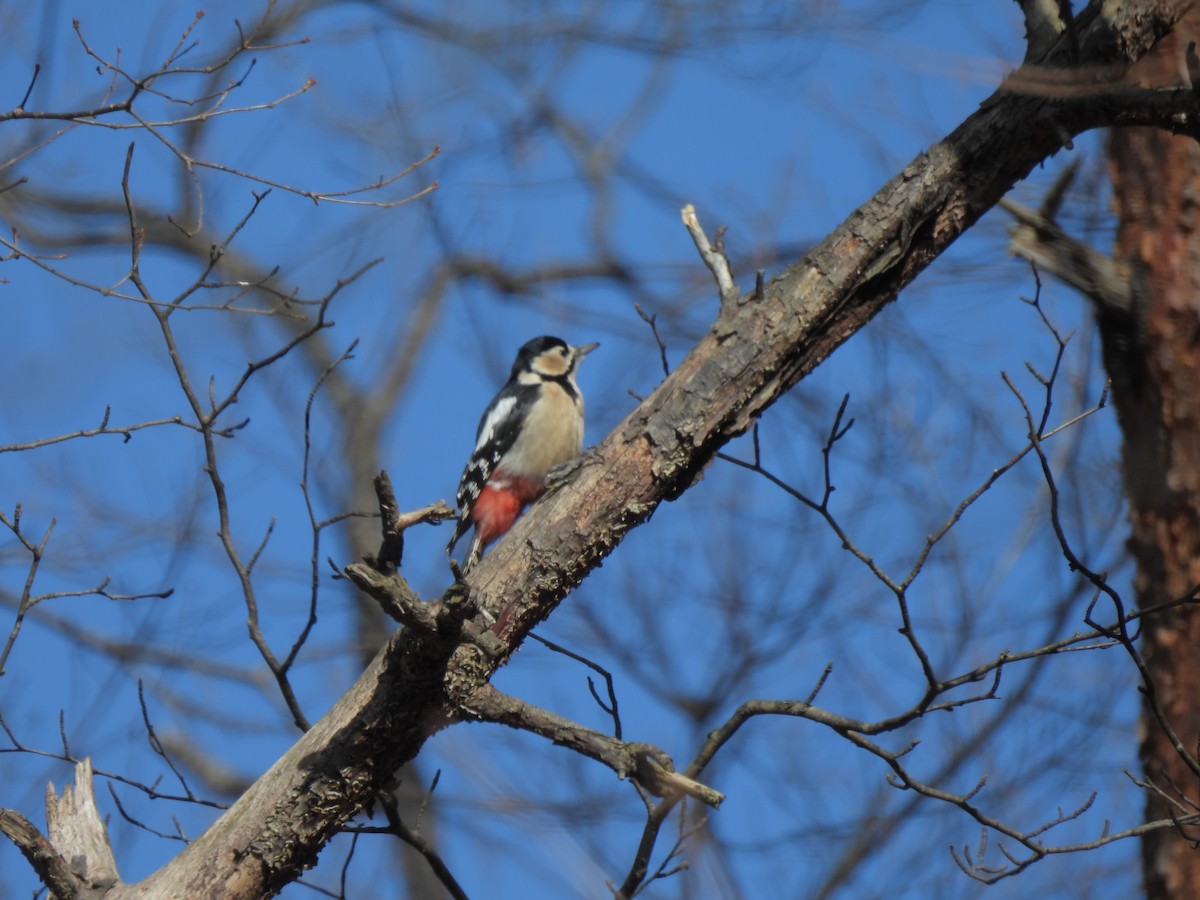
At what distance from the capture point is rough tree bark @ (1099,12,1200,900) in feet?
16.8

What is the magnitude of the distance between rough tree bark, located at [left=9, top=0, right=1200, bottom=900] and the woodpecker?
83.9 inches

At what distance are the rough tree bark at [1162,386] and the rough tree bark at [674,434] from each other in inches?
72.3

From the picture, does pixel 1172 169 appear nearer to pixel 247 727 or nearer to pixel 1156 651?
pixel 1156 651

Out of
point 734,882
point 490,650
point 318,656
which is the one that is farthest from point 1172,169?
point 318,656

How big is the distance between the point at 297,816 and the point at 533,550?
920mm

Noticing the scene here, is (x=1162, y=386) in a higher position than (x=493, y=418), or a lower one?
lower

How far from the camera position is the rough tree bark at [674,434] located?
10.4ft

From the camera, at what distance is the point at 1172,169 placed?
5512 millimetres

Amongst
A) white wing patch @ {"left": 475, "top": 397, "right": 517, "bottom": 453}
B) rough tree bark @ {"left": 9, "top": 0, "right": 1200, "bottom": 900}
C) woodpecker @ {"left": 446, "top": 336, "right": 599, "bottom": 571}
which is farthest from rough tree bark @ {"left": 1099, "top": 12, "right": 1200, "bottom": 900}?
white wing patch @ {"left": 475, "top": 397, "right": 517, "bottom": 453}

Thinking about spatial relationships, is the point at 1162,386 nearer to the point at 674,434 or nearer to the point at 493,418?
the point at 674,434

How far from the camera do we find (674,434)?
3529 mm

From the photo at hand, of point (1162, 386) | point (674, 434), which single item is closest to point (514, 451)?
point (674, 434)

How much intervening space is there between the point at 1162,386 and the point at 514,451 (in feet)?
9.47

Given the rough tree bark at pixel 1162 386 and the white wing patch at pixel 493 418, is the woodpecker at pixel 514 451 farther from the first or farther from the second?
the rough tree bark at pixel 1162 386
